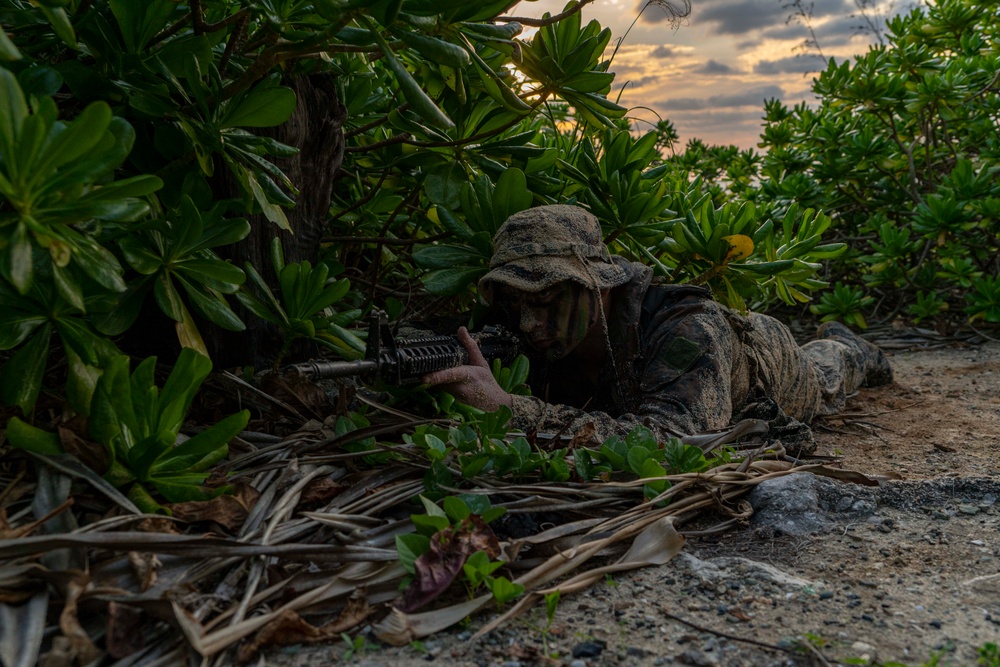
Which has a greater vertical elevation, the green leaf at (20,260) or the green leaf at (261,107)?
the green leaf at (261,107)

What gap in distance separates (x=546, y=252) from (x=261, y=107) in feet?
3.46

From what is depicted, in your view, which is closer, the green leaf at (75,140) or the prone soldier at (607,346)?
the green leaf at (75,140)

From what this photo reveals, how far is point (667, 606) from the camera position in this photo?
159cm

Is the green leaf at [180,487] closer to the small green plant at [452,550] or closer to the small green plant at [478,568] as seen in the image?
the small green plant at [452,550]

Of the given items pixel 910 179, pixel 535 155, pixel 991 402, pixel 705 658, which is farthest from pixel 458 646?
pixel 910 179

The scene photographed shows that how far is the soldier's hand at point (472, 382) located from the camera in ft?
8.17

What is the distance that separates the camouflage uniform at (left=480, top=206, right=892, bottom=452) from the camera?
2.69 meters

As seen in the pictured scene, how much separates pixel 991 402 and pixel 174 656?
163 inches

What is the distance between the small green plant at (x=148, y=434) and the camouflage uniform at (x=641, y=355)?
1.06 meters

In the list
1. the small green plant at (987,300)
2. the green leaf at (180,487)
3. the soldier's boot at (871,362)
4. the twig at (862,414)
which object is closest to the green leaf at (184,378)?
the green leaf at (180,487)

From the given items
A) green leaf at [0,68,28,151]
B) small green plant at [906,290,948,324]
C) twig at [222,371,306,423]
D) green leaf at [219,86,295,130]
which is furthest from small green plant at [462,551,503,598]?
small green plant at [906,290,948,324]

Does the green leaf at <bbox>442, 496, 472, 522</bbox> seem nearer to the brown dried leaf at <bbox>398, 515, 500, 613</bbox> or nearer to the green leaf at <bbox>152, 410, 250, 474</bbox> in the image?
the brown dried leaf at <bbox>398, 515, 500, 613</bbox>

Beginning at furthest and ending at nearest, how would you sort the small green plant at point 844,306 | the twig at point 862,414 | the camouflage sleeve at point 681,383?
the small green plant at point 844,306, the twig at point 862,414, the camouflage sleeve at point 681,383

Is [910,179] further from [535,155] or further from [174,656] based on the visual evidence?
[174,656]
